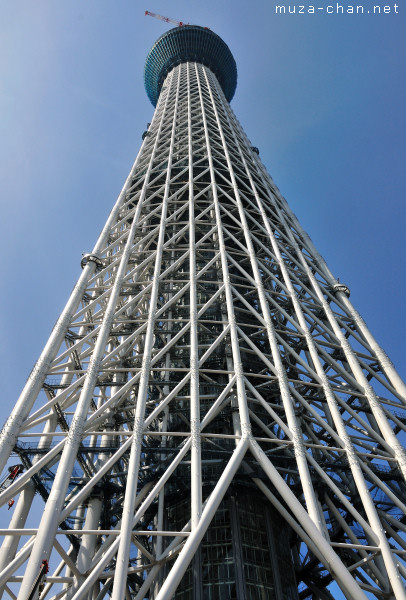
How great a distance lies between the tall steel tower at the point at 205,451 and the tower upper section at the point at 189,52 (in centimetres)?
4934

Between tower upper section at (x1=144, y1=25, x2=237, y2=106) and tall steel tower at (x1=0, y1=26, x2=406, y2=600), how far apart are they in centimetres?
4934

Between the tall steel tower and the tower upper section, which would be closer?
the tall steel tower

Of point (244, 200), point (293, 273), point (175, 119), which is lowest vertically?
point (293, 273)

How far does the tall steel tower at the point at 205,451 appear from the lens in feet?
54.2

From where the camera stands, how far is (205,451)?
19.3 m

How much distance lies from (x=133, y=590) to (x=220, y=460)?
8473 mm

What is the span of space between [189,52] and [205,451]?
7627cm

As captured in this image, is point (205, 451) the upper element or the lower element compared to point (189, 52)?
lower

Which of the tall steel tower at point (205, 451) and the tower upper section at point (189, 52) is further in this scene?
the tower upper section at point (189, 52)

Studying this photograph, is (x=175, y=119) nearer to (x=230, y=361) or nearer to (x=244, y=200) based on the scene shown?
(x=244, y=200)

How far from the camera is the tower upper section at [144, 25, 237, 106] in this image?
7906cm

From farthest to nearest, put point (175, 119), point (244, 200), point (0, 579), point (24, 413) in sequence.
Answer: point (175, 119)
point (244, 200)
point (24, 413)
point (0, 579)

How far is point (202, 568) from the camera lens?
19.7 metres

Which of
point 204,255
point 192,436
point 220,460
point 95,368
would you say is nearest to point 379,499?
point 220,460
